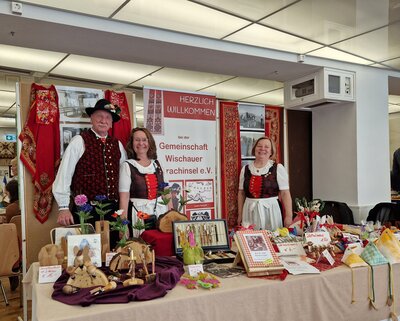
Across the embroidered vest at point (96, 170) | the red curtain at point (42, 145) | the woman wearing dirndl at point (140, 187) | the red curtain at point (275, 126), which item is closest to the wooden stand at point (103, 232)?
the woman wearing dirndl at point (140, 187)

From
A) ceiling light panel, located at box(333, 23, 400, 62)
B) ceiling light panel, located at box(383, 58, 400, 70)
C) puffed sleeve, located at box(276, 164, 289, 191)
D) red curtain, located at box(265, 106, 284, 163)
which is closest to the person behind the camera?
ceiling light panel, located at box(333, 23, 400, 62)

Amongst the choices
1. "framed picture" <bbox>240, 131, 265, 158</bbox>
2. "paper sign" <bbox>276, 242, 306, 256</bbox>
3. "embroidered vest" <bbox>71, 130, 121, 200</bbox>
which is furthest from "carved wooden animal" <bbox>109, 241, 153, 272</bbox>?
"framed picture" <bbox>240, 131, 265, 158</bbox>

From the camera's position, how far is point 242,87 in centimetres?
581

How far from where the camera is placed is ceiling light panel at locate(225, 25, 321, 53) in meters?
3.24

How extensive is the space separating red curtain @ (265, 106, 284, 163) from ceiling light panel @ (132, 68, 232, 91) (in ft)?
3.32

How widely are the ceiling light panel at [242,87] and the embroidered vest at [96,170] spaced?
9.39 feet

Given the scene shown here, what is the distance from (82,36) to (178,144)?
1291mm

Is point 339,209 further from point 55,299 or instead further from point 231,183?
point 55,299

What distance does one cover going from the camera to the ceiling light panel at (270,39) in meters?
3.24

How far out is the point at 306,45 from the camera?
362 cm

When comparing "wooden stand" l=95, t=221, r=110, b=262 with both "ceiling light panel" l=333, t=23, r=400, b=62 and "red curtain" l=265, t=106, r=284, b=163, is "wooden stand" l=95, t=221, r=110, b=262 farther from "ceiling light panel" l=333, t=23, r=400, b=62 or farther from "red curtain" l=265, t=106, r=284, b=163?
"ceiling light panel" l=333, t=23, r=400, b=62

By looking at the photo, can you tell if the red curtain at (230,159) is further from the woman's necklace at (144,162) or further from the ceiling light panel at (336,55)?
the woman's necklace at (144,162)

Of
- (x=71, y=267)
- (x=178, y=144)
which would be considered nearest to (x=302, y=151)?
(x=178, y=144)

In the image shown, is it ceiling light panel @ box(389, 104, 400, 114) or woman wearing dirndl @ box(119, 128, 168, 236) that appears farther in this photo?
ceiling light panel @ box(389, 104, 400, 114)
